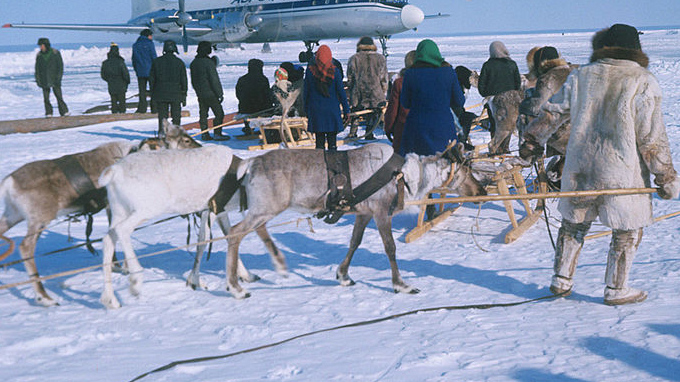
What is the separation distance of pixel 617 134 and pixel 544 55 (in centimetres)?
230

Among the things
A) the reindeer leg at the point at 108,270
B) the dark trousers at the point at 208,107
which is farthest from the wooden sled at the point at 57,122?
the reindeer leg at the point at 108,270

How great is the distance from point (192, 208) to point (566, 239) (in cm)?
249

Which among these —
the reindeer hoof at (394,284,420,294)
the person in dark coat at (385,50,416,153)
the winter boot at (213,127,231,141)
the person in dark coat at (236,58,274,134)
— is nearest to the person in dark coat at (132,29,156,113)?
the winter boot at (213,127,231,141)

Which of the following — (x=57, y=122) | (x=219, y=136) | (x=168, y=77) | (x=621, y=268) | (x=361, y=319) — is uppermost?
(x=168, y=77)

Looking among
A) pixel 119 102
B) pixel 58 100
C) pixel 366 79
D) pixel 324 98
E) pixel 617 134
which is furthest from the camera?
pixel 119 102

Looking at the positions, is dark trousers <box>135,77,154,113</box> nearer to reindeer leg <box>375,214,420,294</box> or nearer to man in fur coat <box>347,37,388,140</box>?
man in fur coat <box>347,37,388,140</box>

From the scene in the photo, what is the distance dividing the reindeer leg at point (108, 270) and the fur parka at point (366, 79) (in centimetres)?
657

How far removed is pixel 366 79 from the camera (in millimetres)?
10383

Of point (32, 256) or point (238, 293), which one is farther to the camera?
point (238, 293)

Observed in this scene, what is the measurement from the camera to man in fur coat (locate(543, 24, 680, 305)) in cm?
368

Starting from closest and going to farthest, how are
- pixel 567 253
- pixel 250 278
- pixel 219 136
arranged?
1. pixel 567 253
2. pixel 250 278
3. pixel 219 136

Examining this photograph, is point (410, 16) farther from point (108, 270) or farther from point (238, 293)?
point (108, 270)

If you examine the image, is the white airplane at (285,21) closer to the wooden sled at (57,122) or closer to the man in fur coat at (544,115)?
the wooden sled at (57,122)

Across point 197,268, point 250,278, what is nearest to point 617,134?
point 250,278
